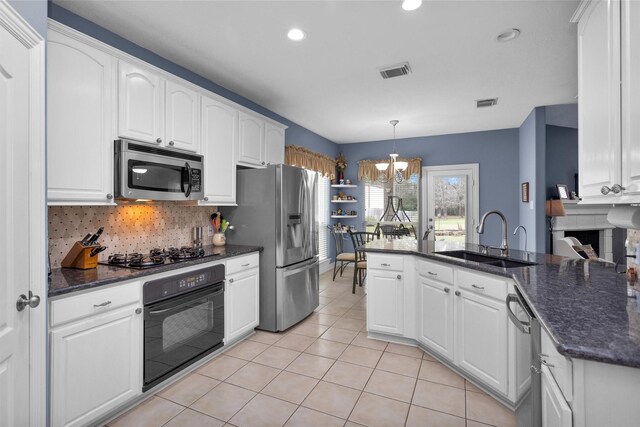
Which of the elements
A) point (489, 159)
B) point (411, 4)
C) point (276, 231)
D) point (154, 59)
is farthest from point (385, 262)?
point (489, 159)

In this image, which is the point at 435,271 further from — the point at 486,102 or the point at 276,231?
the point at 486,102

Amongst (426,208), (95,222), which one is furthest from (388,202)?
(95,222)

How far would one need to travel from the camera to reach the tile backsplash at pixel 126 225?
86.3 inches

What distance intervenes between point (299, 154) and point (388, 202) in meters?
2.34

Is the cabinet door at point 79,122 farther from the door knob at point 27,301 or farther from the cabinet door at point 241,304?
the cabinet door at point 241,304

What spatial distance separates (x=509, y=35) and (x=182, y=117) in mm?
2706

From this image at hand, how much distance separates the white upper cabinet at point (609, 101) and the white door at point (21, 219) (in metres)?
2.36

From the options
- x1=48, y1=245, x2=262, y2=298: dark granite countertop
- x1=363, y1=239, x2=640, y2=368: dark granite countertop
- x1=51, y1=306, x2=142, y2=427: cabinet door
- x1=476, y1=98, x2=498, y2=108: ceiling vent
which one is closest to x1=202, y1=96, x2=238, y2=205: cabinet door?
x1=48, y1=245, x2=262, y2=298: dark granite countertop

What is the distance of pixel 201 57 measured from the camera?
2.91m

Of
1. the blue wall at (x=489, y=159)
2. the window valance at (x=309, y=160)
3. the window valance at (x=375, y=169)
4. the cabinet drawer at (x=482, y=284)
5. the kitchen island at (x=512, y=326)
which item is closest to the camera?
the kitchen island at (x=512, y=326)

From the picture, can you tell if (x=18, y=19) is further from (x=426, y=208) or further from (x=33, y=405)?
(x=426, y=208)

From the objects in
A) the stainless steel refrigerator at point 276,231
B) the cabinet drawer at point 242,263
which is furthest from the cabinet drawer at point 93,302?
the stainless steel refrigerator at point 276,231

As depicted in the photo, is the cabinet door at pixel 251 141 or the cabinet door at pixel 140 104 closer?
the cabinet door at pixel 140 104

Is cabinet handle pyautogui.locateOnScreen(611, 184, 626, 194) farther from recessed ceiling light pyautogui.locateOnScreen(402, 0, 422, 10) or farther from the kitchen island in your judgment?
recessed ceiling light pyautogui.locateOnScreen(402, 0, 422, 10)
